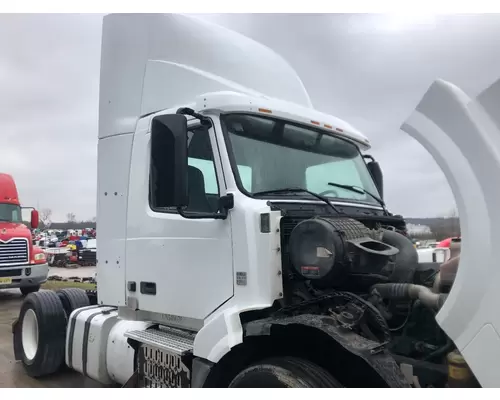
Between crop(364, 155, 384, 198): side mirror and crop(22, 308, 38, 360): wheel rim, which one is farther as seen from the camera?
crop(22, 308, 38, 360): wheel rim

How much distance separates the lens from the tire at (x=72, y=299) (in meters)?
5.29

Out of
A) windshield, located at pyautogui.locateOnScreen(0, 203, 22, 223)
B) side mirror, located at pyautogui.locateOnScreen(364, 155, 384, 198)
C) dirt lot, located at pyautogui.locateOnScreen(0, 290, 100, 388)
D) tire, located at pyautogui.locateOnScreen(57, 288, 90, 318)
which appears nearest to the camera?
side mirror, located at pyautogui.locateOnScreen(364, 155, 384, 198)

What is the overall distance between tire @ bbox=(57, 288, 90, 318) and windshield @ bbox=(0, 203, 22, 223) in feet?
21.7

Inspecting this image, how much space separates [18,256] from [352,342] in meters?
10.6

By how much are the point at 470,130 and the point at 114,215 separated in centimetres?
312

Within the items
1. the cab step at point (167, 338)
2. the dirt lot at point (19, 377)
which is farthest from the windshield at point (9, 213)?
the cab step at point (167, 338)

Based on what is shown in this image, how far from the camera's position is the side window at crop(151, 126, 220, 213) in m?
3.36

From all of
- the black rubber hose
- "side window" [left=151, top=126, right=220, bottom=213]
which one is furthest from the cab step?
the black rubber hose

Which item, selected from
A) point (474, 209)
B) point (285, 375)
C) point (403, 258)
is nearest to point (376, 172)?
point (403, 258)

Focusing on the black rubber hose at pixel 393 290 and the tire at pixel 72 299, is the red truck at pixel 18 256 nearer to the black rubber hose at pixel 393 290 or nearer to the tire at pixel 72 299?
the tire at pixel 72 299

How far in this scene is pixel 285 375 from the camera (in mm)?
2576

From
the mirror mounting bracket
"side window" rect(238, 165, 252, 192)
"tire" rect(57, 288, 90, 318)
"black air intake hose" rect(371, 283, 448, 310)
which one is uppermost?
the mirror mounting bracket

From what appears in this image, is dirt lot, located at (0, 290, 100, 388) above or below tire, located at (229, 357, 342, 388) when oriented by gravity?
below

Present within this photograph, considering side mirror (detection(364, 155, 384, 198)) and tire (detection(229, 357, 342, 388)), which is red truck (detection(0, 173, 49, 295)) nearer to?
side mirror (detection(364, 155, 384, 198))
